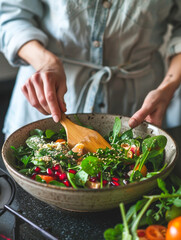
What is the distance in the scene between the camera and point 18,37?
1294 mm

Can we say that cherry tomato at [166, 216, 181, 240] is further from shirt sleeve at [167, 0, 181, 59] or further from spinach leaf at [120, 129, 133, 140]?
shirt sleeve at [167, 0, 181, 59]

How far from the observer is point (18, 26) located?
131 cm

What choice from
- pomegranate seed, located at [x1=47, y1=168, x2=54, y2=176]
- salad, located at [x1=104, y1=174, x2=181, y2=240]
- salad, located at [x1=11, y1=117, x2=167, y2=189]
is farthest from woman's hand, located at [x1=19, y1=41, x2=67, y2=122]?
salad, located at [x1=104, y1=174, x2=181, y2=240]

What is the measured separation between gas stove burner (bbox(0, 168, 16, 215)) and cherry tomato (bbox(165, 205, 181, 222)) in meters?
0.40

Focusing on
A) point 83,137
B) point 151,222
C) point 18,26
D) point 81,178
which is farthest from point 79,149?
point 18,26

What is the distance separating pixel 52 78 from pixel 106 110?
465 millimetres

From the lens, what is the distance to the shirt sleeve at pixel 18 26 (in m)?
1.29

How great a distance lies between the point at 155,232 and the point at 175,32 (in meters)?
1.11

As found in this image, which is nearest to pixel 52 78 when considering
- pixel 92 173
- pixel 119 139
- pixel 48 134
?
pixel 48 134

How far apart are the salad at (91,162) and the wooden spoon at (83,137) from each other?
0.02 m

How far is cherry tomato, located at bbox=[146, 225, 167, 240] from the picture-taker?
634mm

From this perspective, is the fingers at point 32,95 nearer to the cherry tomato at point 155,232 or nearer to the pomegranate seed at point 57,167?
the pomegranate seed at point 57,167

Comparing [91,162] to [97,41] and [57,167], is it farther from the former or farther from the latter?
[97,41]

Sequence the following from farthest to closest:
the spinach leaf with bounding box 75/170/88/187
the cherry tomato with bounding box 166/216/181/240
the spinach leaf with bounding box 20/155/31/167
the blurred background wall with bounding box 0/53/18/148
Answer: the blurred background wall with bounding box 0/53/18/148, the spinach leaf with bounding box 20/155/31/167, the spinach leaf with bounding box 75/170/88/187, the cherry tomato with bounding box 166/216/181/240
